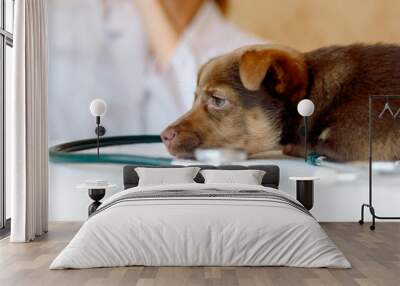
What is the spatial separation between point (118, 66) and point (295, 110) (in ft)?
7.61

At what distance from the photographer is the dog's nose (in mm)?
7590

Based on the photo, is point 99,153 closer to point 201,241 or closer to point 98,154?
point 98,154

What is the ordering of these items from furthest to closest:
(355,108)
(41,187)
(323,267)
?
(355,108) < (41,187) < (323,267)

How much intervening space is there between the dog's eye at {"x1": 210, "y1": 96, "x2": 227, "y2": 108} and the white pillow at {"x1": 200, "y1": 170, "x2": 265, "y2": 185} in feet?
2.83

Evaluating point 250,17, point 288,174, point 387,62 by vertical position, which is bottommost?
point 288,174

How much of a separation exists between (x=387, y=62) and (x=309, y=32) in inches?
41.0

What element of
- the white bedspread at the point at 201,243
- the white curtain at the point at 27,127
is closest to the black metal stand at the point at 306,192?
the white bedspread at the point at 201,243

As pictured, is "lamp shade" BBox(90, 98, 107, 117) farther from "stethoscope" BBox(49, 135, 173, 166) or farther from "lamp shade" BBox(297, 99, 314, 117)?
"lamp shade" BBox(297, 99, 314, 117)

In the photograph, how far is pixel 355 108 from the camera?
7.38 meters

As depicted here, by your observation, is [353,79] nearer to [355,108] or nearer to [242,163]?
[355,108]

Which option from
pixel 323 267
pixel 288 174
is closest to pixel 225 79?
pixel 288 174

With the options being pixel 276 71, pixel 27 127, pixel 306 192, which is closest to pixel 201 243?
pixel 27 127

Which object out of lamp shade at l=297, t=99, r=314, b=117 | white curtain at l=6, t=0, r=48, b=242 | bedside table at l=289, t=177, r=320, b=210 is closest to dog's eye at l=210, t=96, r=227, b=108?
lamp shade at l=297, t=99, r=314, b=117

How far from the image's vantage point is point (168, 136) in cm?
760
